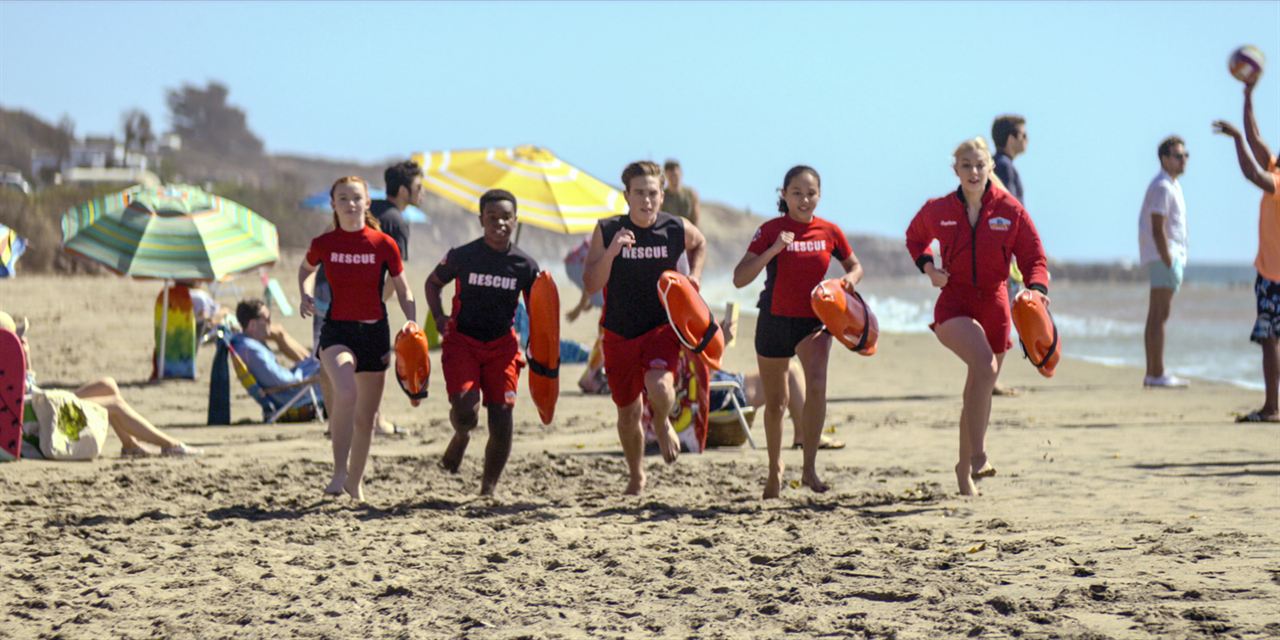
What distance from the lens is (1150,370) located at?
14.0m

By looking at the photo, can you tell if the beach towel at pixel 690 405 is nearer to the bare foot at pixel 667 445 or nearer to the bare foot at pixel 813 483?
the bare foot at pixel 667 445

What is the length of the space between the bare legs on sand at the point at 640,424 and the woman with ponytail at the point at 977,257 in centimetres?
136

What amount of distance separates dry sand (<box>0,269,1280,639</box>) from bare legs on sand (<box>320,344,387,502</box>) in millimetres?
180

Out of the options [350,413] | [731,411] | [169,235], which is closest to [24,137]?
[169,235]

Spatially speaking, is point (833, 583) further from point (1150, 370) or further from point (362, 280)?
point (1150, 370)

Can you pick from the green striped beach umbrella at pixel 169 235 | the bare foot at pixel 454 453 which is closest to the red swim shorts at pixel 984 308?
the bare foot at pixel 454 453

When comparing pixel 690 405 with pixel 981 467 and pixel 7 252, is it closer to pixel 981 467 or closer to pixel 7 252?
pixel 981 467

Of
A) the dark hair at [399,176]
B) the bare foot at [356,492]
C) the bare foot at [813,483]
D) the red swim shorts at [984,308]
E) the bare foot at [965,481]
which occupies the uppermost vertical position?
the dark hair at [399,176]

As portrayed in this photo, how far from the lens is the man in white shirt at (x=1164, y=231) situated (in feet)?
41.3

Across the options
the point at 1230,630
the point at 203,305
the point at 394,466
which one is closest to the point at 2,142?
the point at 203,305

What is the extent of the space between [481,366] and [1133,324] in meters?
26.6

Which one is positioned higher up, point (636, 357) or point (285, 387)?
point (636, 357)

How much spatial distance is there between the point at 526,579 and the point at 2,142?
80.2 meters

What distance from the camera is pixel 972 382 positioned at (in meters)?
7.70
